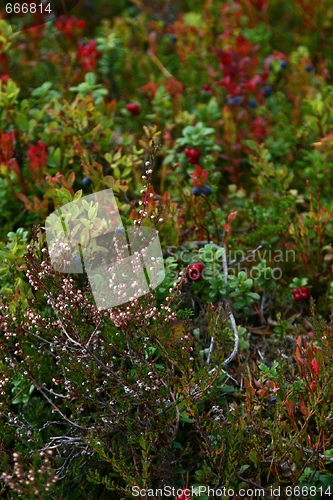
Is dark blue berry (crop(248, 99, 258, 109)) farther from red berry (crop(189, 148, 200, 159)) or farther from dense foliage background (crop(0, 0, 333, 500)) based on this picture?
red berry (crop(189, 148, 200, 159))

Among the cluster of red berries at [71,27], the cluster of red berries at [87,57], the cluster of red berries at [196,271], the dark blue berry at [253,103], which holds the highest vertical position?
the cluster of red berries at [71,27]

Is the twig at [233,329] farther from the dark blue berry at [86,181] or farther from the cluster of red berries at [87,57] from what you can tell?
the cluster of red berries at [87,57]

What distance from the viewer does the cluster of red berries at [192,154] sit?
2744 mm

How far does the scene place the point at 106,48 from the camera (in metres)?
3.60

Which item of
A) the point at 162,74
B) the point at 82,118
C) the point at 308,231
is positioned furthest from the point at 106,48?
the point at 308,231

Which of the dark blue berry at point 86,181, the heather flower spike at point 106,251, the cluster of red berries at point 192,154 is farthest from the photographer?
the cluster of red berries at point 192,154

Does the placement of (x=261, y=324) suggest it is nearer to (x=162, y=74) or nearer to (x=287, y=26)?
(x=162, y=74)

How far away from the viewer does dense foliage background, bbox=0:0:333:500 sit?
1792mm

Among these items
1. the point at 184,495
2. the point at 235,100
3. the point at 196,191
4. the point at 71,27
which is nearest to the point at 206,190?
the point at 196,191

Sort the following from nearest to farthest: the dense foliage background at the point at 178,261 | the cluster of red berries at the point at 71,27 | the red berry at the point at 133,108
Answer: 1. the dense foliage background at the point at 178,261
2. the red berry at the point at 133,108
3. the cluster of red berries at the point at 71,27

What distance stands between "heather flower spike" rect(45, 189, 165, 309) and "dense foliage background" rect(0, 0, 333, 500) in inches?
2.1

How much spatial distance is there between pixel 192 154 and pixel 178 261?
1.93 ft

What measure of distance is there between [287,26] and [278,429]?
318cm

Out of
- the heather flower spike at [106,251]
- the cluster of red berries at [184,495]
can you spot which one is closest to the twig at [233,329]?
the heather flower spike at [106,251]
